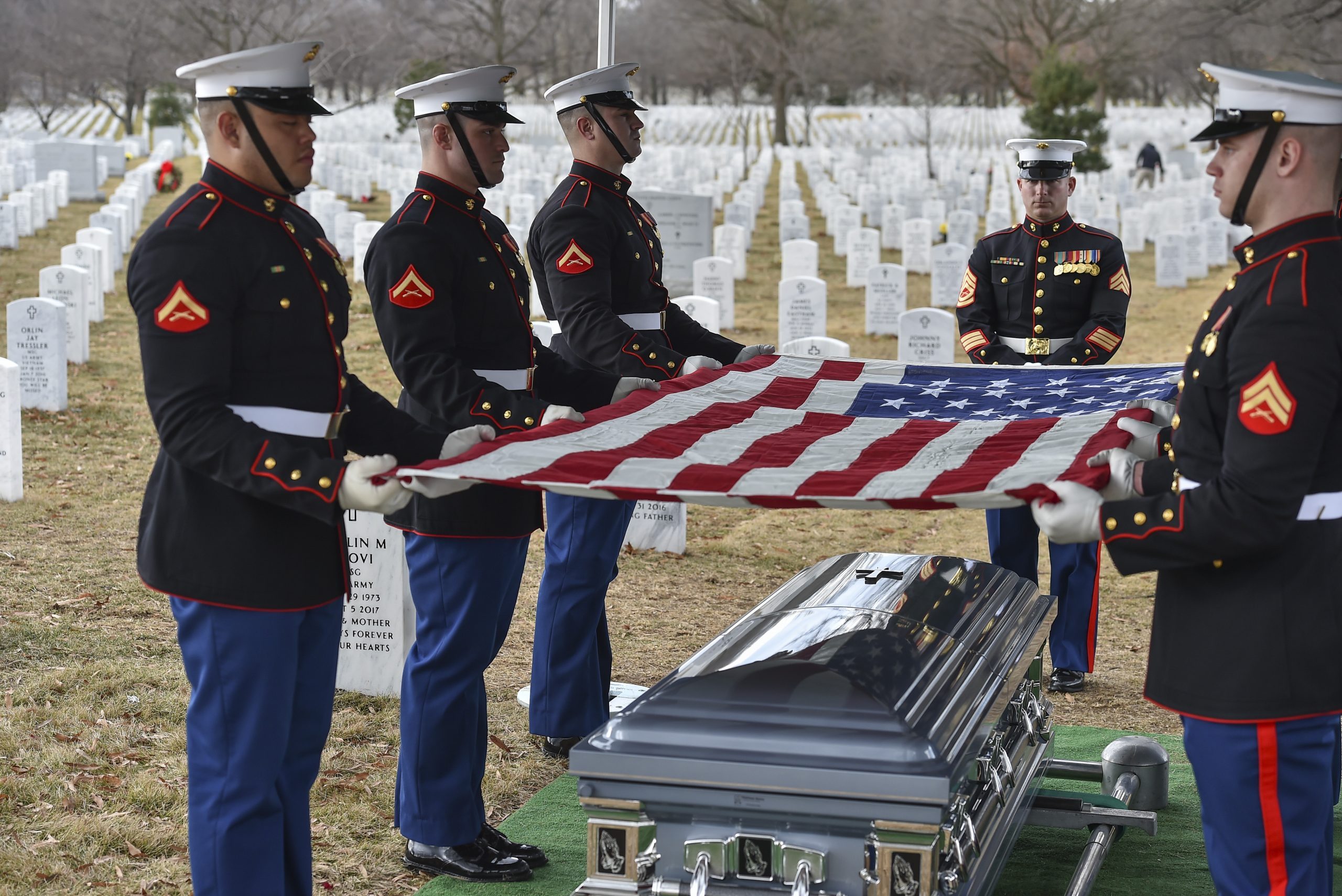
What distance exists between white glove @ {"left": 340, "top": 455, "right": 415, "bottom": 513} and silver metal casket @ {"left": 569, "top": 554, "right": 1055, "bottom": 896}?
60cm

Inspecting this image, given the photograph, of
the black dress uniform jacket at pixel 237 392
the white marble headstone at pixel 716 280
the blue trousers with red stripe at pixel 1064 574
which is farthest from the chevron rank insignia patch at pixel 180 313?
the white marble headstone at pixel 716 280

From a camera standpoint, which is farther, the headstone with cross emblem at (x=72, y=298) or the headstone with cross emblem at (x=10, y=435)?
the headstone with cross emblem at (x=72, y=298)

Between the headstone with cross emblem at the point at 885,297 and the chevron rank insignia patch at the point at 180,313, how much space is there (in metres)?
11.1

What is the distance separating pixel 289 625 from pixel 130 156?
1372 inches

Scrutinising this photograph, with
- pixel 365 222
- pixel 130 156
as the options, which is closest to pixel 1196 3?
pixel 365 222

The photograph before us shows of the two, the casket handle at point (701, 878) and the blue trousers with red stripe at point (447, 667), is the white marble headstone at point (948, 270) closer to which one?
the blue trousers with red stripe at point (447, 667)

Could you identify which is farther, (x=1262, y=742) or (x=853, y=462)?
(x=853, y=462)

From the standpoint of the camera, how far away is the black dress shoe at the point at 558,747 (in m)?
4.55

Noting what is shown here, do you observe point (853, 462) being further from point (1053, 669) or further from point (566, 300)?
point (1053, 669)

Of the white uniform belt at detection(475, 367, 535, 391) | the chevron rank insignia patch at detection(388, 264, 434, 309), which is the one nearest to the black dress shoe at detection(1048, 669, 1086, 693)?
the white uniform belt at detection(475, 367, 535, 391)

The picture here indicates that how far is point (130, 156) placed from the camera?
34.3 meters

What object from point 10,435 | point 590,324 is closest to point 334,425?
point 590,324

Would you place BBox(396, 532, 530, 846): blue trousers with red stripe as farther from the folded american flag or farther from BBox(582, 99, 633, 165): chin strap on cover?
BBox(582, 99, 633, 165): chin strap on cover

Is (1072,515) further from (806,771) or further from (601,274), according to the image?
(601,274)
